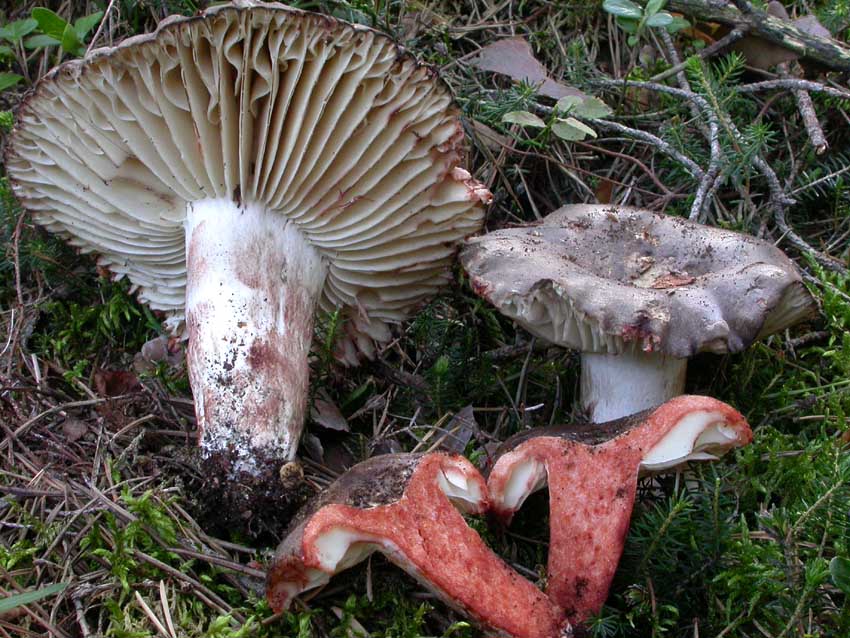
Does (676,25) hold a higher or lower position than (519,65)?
higher

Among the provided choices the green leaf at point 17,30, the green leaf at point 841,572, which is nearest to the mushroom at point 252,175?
the green leaf at point 17,30

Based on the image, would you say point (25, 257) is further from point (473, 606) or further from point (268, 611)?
point (473, 606)

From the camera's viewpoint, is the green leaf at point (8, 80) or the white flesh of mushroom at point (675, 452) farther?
the green leaf at point (8, 80)

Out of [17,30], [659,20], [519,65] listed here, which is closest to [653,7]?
[659,20]

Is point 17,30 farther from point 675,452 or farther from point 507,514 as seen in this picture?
point 675,452

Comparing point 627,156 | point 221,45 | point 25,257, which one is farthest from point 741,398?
point 25,257

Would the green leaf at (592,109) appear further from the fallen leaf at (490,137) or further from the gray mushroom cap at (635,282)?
the gray mushroom cap at (635,282)

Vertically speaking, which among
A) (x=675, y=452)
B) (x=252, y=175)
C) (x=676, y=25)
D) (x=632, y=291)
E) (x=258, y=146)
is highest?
(x=676, y=25)
